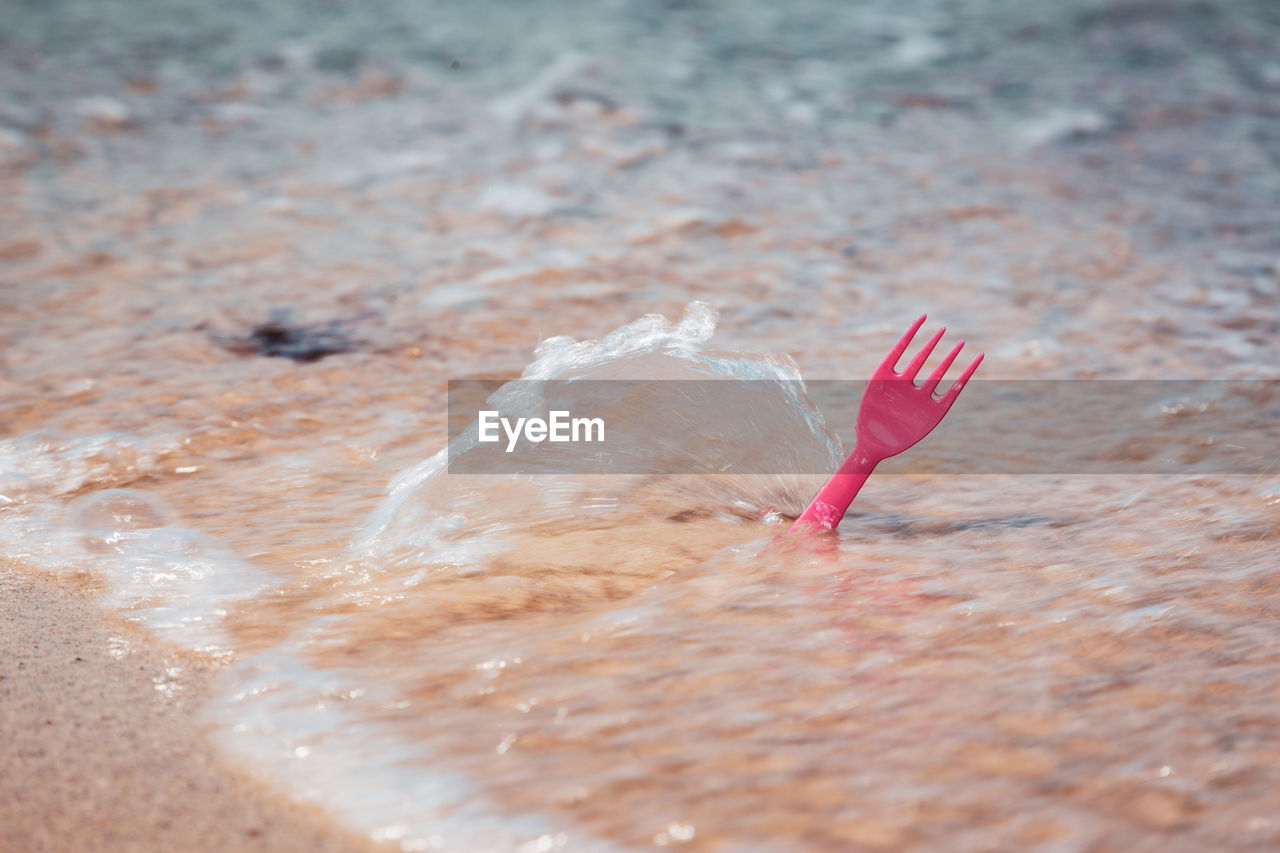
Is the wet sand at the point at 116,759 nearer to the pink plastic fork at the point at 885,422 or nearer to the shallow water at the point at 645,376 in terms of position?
the shallow water at the point at 645,376

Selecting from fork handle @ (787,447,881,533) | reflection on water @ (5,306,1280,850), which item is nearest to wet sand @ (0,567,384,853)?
reflection on water @ (5,306,1280,850)

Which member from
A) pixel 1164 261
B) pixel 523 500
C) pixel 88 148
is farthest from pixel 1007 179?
pixel 88 148

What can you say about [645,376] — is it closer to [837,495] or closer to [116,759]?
[837,495]

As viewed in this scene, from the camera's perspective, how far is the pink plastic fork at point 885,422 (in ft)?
5.49

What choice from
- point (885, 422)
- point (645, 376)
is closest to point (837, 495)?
point (885, 422)

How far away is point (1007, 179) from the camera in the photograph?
3871 millimetres

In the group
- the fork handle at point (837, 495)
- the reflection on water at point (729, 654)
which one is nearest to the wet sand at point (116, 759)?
the reflection on water at point (729, 654)

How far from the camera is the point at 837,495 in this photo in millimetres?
1702

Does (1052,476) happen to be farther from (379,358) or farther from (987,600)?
(379,358)

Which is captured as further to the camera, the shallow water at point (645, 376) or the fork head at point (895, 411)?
the fork head at point (895, 411)

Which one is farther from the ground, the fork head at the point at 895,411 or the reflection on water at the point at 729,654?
the fork head at the point at 895,411

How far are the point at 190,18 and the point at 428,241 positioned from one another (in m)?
2.96

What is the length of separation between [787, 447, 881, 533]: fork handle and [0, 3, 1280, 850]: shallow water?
0.15ft

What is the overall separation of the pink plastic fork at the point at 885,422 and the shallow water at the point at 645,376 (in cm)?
7
